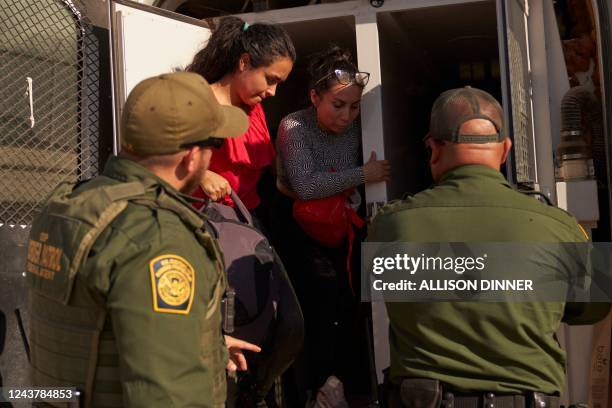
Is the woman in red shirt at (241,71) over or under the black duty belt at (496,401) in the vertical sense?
over

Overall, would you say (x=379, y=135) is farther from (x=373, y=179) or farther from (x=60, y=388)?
(x=60, y=388)

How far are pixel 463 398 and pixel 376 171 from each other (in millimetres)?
1503

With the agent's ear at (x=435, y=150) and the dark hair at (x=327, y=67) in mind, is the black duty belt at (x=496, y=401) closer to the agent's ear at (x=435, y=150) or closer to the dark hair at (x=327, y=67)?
the agent's ear at (x=435, y=150)

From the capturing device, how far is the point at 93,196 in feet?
6.73

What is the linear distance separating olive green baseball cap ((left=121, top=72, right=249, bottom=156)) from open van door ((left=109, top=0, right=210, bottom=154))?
4.72 ft

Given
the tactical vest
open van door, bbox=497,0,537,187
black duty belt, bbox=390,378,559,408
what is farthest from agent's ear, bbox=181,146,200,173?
open van door, bbox=497,0,537,187

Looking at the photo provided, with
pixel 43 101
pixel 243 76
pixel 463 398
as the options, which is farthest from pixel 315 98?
pixel 463 398

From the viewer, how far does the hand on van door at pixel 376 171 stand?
12.3 ft

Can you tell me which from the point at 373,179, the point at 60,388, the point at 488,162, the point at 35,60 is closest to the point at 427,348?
the point at 488,162

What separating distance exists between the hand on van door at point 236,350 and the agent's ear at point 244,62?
47.6 inches

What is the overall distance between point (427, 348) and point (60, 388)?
41.2 inches

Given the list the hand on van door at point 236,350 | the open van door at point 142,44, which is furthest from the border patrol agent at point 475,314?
the open van door at point 142,44

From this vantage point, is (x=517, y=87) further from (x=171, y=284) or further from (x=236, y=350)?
(x=171, y=284)

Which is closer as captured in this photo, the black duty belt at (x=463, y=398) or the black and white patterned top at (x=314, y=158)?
the black duty belt at (x=463, y=398)
